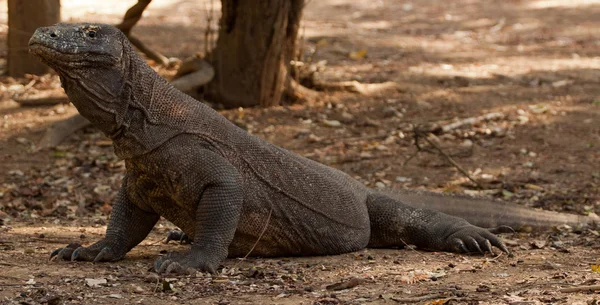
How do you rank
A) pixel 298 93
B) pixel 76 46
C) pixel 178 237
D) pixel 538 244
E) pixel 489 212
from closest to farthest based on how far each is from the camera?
1. pixel 76 46
2. pixel 538 244
3. pixel 178 237
4. pixel 489 212
5. pixel 298 93

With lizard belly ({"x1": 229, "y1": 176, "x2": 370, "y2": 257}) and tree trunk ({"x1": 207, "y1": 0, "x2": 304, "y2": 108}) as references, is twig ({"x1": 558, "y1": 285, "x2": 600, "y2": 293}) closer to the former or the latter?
lizard belly ({"x1": 229, "y1": 176, "x2": 370, "y2": 257})

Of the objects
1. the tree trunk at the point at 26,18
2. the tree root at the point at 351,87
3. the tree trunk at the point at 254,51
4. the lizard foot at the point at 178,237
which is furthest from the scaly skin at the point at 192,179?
the tree root at the point at 351,87

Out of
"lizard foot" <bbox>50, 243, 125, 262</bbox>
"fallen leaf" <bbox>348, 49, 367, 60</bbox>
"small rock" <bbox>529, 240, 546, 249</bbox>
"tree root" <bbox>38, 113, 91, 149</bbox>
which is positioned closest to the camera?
"lizard foot" <bbox>50, 243, 125, 262</bbox>

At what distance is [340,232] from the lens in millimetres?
5891

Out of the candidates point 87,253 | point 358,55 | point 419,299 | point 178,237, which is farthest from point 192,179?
point 358,55

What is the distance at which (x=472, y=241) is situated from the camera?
5848mm

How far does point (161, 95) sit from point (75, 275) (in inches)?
43.1

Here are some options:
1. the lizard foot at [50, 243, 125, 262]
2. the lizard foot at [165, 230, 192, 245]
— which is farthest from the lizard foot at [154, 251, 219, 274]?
the lizard foot at [165, 230, 192, 245]

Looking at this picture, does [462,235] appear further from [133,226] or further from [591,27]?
[591,27]

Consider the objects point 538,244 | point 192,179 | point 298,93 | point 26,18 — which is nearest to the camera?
point 192,179

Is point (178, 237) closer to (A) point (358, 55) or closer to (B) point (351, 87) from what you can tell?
(B) point (351, 87)

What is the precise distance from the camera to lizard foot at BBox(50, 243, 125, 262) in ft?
17.3

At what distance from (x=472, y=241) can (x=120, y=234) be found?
2189 millimetres

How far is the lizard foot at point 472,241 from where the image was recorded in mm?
5805
